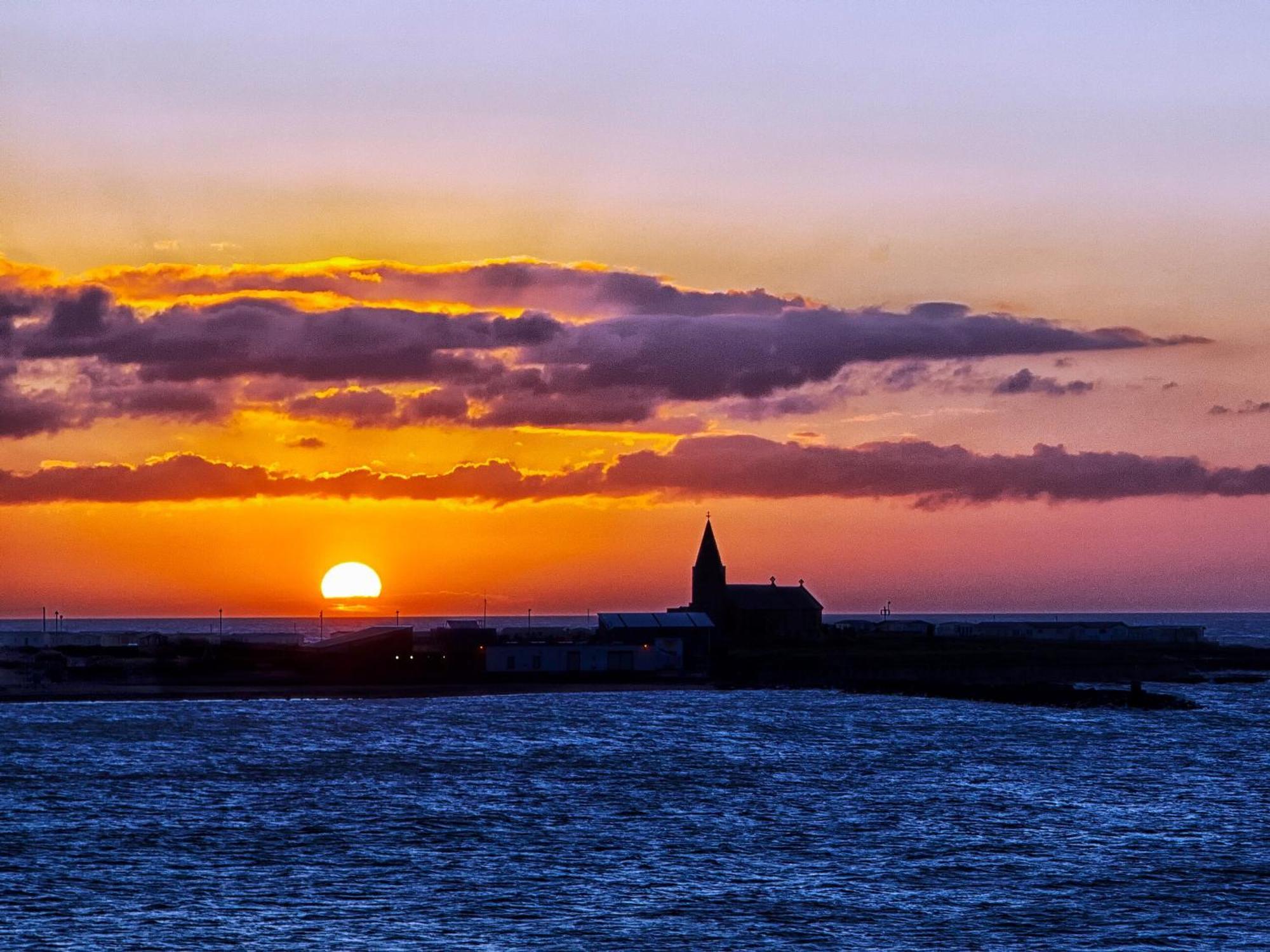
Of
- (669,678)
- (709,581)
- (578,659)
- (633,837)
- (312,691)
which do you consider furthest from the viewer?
(709,581)

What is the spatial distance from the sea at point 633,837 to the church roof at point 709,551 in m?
59.3

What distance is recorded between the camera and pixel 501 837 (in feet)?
184

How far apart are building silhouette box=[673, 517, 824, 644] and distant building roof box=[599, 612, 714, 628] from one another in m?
11.1

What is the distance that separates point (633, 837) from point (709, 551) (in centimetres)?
10561

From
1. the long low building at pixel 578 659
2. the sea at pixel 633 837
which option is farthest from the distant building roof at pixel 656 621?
the sea at pixel 633 837

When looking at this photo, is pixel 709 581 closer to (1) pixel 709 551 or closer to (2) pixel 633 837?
(1) pixel 709 551

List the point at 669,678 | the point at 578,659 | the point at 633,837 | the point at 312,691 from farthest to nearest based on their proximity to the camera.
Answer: the point at 578,659
the point at 669,678
the point at 312,691
the point at 633,837

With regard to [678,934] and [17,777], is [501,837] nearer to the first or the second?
[678,934]

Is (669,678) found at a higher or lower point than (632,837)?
higher

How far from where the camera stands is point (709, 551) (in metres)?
162

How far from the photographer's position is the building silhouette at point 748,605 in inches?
6314

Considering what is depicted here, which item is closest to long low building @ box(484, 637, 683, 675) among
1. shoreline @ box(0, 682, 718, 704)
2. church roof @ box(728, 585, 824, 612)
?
shoreline @ box(0, 682, 718, 704)

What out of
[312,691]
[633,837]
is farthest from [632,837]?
[312,691]

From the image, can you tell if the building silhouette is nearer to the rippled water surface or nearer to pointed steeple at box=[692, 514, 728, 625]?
pointed steeple at box=[692, 514, 728, 625]
